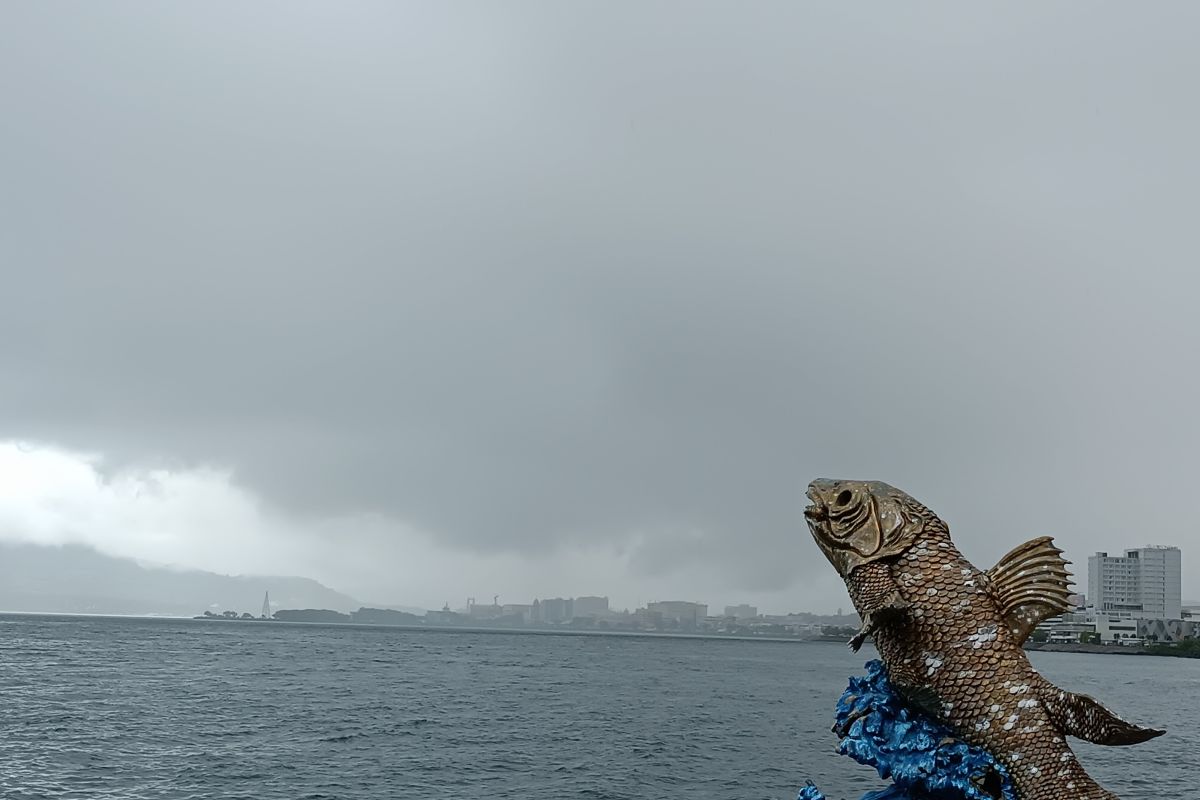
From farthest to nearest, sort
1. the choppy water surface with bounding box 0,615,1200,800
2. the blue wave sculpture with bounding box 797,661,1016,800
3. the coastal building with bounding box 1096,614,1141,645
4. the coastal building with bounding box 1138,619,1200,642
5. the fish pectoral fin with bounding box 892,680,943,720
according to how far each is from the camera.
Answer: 1. the coastal building with bounding box 1096,614,1141,645
2. the coastal building with bounding box 1138,619,1200,642
3. the choppy water surface with bounding box 0,615,1200,800
4. the fish pectoral fin with bounding box 892,680,943,720
5. the blue wave sculpture with bounding box 797,661,1016,800

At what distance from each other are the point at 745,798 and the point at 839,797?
2588 mm

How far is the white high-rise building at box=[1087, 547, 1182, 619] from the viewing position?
611 feet

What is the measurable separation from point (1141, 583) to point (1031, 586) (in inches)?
8535

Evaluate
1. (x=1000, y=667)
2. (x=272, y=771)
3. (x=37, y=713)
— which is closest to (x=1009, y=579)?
(x=1000, y=667)

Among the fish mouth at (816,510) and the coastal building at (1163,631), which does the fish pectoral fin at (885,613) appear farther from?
the coastal building at (1163,631)

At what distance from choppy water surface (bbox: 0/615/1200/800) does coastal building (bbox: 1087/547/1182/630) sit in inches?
5344

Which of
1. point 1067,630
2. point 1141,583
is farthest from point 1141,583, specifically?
point 1067,630

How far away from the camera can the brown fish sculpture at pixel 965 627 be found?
281 inches

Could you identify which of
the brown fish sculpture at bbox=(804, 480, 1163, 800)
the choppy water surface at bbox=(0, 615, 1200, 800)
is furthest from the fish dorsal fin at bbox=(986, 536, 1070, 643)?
the choppy water surface at bbox=(0, 615, 1200, 800)

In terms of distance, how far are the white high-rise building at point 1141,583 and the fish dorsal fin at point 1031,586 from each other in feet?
657

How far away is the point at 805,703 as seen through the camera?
186ft

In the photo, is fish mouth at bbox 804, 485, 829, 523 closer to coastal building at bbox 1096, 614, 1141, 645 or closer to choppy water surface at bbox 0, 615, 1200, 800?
choppy water surface at bbox 0, 615, 1200, 800

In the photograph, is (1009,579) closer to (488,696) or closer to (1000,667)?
(1000,667)

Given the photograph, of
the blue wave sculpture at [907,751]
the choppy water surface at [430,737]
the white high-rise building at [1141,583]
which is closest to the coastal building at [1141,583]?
the white high-rise building at [1141,583]
